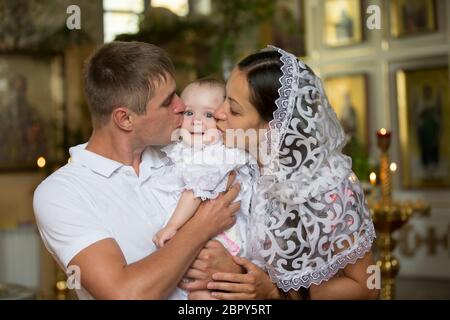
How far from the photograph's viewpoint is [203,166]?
100 inches

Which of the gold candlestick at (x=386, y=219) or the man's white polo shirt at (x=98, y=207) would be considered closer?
the man's white polo shirt at (x=98, y=207)

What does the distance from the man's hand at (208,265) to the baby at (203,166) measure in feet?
0.25

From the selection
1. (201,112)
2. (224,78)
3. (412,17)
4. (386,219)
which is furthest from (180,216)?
(412,17)

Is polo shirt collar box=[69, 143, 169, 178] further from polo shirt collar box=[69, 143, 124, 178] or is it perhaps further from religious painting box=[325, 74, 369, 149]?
religious painting box=[325, 74, 369, 149]

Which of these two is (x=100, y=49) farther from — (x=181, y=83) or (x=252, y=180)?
(x=181, y=83)

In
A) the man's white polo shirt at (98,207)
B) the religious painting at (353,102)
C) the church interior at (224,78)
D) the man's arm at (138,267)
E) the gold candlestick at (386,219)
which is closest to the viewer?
the man's arm at (138,267)

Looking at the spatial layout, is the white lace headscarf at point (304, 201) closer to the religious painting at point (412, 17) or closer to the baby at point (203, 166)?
the baby at point (203, 166)

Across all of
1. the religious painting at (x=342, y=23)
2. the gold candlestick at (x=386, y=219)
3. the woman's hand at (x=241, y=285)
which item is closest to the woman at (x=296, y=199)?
the woman's hand at (x=241, y=285)

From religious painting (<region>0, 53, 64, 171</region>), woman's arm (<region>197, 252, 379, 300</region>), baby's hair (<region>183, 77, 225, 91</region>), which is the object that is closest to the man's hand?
woman's arm (<region>197, 252, 379, 300</region>)

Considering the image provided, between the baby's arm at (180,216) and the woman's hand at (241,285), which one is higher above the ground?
the baby's arm at (180,216)

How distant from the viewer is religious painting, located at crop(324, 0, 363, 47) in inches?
306

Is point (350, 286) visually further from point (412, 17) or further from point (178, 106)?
point (412, 17)

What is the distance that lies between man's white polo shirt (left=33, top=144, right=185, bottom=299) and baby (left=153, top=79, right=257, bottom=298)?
6 centimetres

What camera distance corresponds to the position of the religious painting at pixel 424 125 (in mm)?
7355
